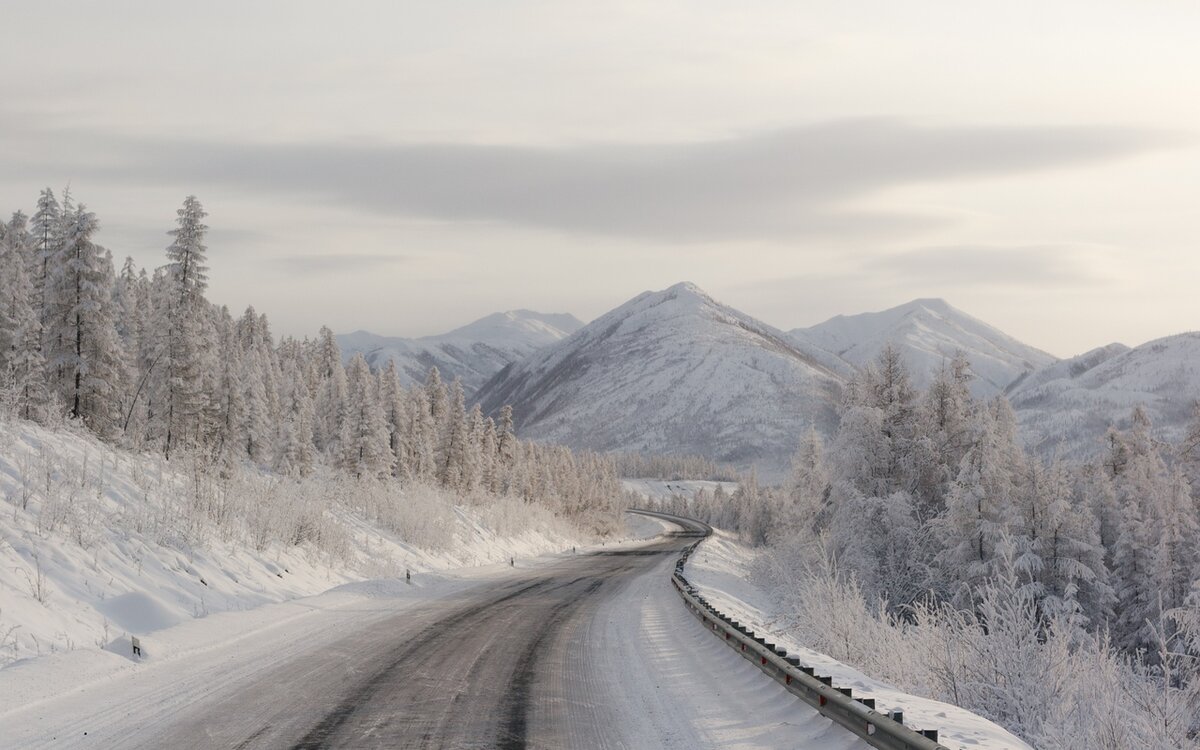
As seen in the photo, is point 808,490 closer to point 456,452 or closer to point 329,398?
point 456,452

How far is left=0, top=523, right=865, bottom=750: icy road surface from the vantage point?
7.61m

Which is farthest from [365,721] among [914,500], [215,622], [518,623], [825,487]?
[825,487]

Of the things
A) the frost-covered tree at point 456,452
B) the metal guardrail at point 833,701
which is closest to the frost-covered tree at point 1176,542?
the metal guardrail at point 833,701

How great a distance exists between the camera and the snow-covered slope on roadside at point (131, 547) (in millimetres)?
11969

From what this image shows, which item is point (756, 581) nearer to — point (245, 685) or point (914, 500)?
point (914, 500)

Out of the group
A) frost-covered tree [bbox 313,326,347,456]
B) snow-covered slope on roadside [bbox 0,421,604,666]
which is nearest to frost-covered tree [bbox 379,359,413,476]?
frost-covered tree [bbox 313,326,347,456]

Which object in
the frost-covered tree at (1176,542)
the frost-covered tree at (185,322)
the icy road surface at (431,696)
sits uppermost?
the frost-covered tree at (185,322)

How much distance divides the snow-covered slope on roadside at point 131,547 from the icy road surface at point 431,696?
1604 mm

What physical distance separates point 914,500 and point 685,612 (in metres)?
18.9

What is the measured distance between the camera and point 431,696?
933cm

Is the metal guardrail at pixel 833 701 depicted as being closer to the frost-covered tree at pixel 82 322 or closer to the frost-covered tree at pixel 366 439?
the frost-covered tree at pixel 82 322

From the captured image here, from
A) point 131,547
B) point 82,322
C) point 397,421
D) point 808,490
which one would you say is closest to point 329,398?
point 397,421

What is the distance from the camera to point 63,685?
927 centimetres

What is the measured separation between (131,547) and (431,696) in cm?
891
